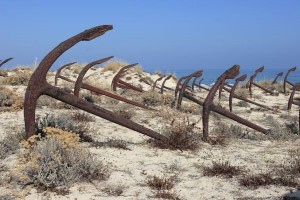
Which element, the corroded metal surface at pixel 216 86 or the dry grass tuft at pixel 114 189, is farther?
the corroded metal surface at pixel 216 86

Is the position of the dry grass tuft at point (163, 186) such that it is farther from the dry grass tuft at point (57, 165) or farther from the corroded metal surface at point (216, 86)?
the corroded metal surface at point (216, 86)

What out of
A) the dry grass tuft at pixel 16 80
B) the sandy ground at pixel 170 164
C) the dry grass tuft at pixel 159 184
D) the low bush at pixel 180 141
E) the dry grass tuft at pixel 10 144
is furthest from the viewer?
the dry grass tuft at pixel 16 80

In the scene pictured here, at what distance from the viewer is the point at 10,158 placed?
4.65 metres

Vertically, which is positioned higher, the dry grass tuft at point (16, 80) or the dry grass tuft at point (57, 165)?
the dry grass tuft at point (16, 80)

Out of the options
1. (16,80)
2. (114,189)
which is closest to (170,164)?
(114,189)

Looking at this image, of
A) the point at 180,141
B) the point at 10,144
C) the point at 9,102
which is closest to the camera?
the point at 10,144

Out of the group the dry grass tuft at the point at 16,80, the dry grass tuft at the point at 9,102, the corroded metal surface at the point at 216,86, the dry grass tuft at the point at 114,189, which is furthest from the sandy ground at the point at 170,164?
the dry grass tuft at the point at 16,80

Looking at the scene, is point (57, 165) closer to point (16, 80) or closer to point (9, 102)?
point (9, 102)

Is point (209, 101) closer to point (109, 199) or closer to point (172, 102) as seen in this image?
point (109, 199)

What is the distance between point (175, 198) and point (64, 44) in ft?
6.48

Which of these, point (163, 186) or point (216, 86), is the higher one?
point (216, 86)

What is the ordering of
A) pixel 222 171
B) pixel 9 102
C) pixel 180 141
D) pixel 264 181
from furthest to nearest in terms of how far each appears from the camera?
pixel 9 102
pixel 180 141
pixel 222 171
pixel 264 181

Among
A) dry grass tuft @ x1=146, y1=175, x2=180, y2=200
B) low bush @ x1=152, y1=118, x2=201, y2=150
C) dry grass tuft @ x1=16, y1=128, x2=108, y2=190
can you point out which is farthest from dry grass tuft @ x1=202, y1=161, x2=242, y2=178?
dry grass tuft @ x1=16, y1=128, x2=108, y2=190

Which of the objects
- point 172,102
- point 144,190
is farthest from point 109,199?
point 172,102
